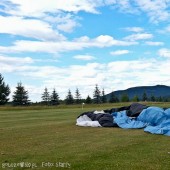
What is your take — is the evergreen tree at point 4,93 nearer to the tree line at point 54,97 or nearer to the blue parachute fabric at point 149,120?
the tree line at point 54,97

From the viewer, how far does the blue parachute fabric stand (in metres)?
18.5

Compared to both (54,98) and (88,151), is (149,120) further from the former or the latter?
(54,98)

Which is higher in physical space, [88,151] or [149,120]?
[149,120]

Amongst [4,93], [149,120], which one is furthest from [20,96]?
[149,120]

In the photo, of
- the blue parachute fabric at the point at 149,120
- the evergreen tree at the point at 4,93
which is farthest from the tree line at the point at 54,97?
the blue parachute fabric at the point at 149,120

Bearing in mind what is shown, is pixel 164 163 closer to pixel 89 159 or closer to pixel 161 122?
pixel 89 159

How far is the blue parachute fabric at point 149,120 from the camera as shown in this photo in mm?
18516

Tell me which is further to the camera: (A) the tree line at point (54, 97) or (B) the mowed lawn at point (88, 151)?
(A) the tree line at point (54, 97)

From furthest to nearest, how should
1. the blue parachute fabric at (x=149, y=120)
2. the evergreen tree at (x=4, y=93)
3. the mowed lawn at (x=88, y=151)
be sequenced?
1. the evergreen tree at (x=4, y=93)
2. the blue parachute fabric at (x=149, y=120)
3. the mowed lawn at (x=88, y=151)

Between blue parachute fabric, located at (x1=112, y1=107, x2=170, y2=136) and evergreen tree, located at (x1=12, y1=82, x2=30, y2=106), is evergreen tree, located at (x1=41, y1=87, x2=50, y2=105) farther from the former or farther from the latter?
blue parachute fabric, located at (x1=112, y1=107, x2=170, y2=136)

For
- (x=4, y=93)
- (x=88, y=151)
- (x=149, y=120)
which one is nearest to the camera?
(x=88, y=151)

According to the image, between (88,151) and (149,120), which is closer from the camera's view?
(88,151)

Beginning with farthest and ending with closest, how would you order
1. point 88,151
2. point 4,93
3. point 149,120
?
1. point 4,93
2. point 149,120
3. point 88,151

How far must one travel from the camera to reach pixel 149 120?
2008cm
